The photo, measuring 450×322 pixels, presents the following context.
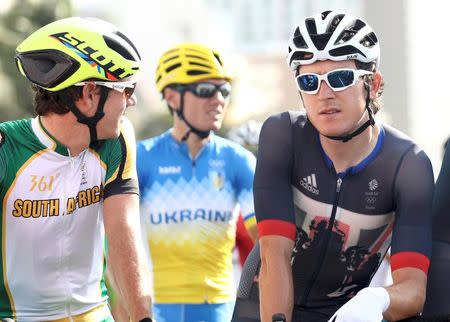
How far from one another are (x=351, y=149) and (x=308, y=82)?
0.41 m

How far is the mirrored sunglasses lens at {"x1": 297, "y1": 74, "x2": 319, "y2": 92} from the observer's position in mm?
5672

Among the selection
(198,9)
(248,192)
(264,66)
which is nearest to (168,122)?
(248,192)

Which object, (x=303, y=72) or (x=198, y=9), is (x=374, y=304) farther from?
(x=198, y=9)

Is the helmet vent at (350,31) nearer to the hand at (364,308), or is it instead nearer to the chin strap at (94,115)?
the chin strap at (94,115)

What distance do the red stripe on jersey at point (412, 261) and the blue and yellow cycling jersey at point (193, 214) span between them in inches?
138

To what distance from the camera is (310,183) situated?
5887mm

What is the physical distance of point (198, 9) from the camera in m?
131

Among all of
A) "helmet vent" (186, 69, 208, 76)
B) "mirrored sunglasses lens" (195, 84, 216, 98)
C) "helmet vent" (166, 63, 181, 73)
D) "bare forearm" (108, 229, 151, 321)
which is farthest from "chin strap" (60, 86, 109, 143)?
"helmet vent" (166, 63, 181, 73)

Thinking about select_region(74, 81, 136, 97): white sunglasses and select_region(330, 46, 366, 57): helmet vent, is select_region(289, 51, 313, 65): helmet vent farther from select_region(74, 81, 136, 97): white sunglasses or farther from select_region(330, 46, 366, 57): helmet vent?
select_region(74, 81, 136, 97): white sunglasses

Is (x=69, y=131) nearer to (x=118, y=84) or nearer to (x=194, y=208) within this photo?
(x=118, y=84)

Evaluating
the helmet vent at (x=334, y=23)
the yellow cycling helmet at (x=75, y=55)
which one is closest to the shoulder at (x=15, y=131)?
the yellow cycling helmet at (x=75, y=55)

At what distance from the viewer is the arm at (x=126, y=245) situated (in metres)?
5.44

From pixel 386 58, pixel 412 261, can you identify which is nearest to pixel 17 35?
pixel 412 261

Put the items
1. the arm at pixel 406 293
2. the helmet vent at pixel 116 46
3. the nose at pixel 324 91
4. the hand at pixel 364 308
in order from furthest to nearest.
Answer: the nose at pixel 324 91 < the helmet vent at pixel 116 46 < the arm at pixel 406 293 < the hand at pixel 364 308
